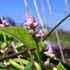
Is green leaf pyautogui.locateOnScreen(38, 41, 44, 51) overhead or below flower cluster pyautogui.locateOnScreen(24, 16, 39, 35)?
below

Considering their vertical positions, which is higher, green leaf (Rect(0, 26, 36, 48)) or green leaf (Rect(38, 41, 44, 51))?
green leaf (Rect(0, 26, 36, 48))

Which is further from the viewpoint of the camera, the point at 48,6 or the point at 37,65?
the point at 48,6

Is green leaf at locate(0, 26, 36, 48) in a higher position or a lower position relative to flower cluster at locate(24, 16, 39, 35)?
lower

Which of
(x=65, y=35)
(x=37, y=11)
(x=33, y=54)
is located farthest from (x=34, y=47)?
(x=65, y=35)

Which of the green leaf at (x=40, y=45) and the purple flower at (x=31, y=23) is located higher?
the purple flower at (x=31, y=23)

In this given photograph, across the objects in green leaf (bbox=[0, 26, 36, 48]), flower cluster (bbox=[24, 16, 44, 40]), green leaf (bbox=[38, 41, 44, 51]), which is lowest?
green leaf (bbox=[38, 41, 44, 51])

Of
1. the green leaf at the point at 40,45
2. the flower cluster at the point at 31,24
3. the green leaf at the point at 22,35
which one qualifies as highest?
the flower cluster at the point at 31,24

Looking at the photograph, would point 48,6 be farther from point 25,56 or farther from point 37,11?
point 25,56

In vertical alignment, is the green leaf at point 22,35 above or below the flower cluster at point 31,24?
below
